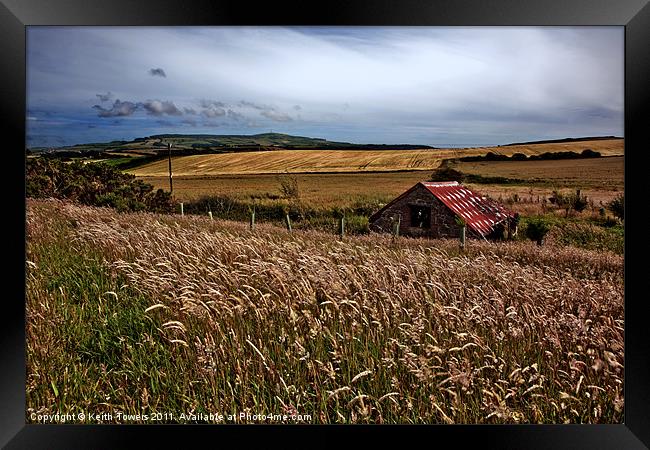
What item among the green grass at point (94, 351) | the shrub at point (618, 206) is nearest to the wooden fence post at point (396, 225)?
the shrub at point (618, 206)

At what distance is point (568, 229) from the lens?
13.3 feet

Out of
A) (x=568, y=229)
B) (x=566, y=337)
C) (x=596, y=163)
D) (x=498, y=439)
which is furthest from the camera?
(x=568, y=229)

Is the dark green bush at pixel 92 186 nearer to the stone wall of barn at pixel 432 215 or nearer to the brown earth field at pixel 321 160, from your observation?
the brown earth field at pixel 321 160

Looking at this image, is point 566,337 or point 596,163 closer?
point 566,337

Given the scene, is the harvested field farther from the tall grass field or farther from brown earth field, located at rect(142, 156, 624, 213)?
the tall grass field

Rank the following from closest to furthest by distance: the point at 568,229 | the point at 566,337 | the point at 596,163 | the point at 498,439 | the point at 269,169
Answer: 1. the point at 498,439
2. the point at 566,337
3. the point at 596,163
4. the point at 568,229
5. the point at 269,169

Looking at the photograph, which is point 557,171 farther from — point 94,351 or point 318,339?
point 94,351

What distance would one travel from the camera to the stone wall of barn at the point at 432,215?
408cm

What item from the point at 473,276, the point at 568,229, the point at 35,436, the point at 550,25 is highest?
the point at 550,25

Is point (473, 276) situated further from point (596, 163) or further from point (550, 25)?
point (550, 25)

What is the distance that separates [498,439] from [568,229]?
1.86 m

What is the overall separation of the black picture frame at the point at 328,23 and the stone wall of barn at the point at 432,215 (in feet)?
4.29
